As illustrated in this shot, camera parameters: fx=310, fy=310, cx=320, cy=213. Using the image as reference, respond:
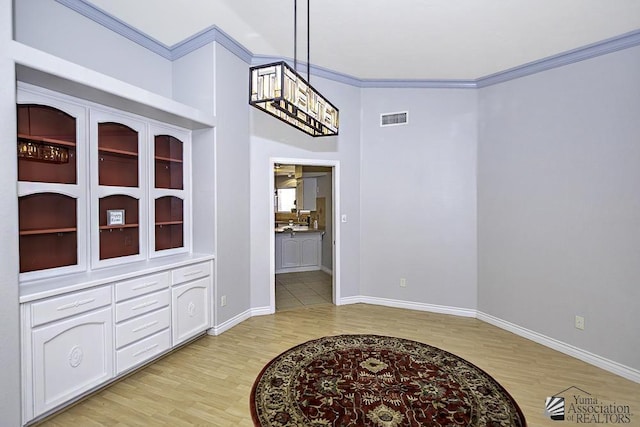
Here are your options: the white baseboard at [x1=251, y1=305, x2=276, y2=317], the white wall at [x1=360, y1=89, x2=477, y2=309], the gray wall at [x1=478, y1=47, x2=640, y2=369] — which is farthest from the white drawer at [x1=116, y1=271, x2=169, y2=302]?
the gray wall at [x1=478, y1=47, x2=640, y2=369]

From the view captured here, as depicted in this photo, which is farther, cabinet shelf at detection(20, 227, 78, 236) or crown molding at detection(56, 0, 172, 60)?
crown molding at detection(56, 0, 172, 60)

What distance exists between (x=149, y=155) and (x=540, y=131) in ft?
14.3

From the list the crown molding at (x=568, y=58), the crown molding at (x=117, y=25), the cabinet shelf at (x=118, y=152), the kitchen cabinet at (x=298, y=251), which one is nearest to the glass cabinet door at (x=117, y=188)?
the cabinet shelf at (x=118, y=152)

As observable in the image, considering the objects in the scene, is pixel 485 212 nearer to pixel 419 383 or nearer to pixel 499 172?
pixel 499 172

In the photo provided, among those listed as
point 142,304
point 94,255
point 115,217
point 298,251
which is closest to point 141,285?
point 142,304

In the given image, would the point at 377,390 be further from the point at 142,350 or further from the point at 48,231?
the point at 48,231

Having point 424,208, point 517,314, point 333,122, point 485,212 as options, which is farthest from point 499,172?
point 333,122

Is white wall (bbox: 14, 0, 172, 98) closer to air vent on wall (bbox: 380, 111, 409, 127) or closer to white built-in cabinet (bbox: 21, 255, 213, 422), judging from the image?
white built-in cabinet (bbox: 21, 255, 213, 422)

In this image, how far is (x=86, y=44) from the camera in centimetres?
291

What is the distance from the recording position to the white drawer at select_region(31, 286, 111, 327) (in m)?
2.06

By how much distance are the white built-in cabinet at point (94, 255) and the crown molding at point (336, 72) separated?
0.95 metres

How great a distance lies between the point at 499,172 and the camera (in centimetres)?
400

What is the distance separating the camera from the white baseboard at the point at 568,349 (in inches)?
112

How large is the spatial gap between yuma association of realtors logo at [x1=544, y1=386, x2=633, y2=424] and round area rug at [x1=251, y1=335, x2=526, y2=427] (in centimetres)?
29
